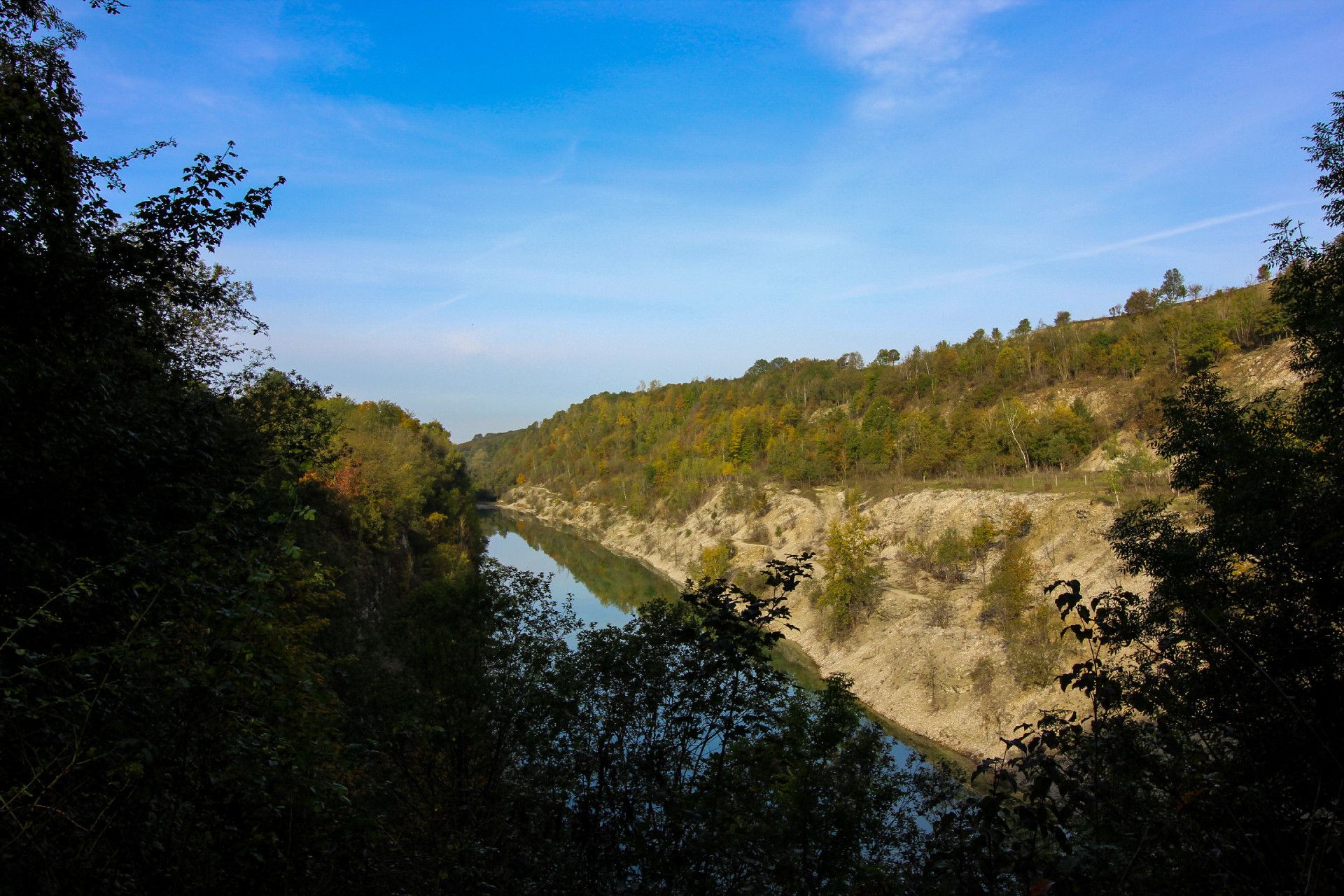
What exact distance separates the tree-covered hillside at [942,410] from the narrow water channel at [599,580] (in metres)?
11.2

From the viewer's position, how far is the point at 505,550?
84.1m

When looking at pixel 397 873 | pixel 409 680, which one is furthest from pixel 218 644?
pixel 409 680

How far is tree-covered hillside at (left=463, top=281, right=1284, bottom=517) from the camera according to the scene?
2084 inches

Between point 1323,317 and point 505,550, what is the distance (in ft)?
266

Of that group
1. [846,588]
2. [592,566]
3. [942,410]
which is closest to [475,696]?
[846,588]

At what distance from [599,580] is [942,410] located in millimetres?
41652

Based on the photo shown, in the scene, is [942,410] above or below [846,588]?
above

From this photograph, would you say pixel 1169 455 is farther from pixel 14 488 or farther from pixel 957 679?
pixel 957 679

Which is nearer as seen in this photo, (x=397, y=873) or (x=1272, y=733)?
(x=397, y=873)

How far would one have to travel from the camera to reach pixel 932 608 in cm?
3722

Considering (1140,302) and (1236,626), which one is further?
(1140,302)

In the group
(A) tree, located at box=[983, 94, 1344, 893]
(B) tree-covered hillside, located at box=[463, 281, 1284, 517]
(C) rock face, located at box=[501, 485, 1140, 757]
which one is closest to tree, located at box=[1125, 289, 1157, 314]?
(B) tree-covered hillside, located at box=[463, 281, 1284, 517]

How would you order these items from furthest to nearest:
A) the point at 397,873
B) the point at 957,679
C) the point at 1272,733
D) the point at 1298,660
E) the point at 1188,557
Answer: the point at 957,679, the point at 1188,557, the point at 1298,660, the point at 1272,733, the point at 397,873

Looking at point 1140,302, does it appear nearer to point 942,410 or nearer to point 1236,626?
point 942,410
